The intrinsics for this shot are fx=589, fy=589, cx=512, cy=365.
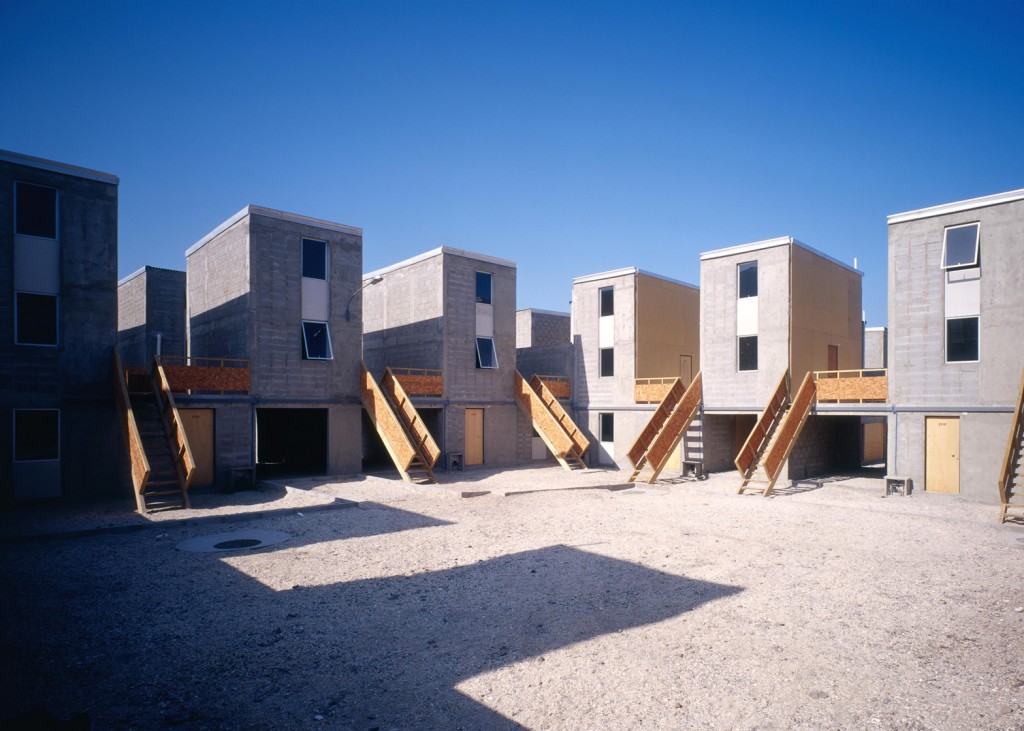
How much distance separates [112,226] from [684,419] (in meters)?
20.6

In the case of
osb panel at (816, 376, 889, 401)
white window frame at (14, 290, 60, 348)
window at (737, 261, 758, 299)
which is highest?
window at (737, 261, 758, 299)

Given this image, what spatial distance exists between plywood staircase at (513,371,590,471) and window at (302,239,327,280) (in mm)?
10070

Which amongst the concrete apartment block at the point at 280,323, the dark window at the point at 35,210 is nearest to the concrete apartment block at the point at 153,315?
the concrete apartment block at the point at 280,323

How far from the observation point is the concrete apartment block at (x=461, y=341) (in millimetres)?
25344

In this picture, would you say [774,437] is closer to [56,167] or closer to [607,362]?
[607,362]

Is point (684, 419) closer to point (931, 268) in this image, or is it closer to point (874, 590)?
point (931, 268)

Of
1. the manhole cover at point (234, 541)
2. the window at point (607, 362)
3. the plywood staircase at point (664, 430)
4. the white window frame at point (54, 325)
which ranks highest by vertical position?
the white window frame at point (54, 325)

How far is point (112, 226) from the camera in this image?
57.9 feet

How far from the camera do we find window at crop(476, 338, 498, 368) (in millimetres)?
26875

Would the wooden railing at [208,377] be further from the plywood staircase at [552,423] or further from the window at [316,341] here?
the plywood staircase at [552,423]

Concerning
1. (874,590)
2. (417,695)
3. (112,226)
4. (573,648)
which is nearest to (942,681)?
(874,590)

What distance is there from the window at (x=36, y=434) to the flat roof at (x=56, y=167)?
22.3ft

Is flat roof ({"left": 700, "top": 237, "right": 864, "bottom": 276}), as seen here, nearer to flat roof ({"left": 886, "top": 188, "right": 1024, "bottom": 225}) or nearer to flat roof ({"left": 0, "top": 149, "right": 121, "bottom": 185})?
flat roof ({"left": 886, "top": 188, "right": 1024, "bottom": 225})

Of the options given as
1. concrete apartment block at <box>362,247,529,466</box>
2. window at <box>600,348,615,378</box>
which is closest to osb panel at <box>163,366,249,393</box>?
concrete apartment block at <box>362,247,529,466</box>
